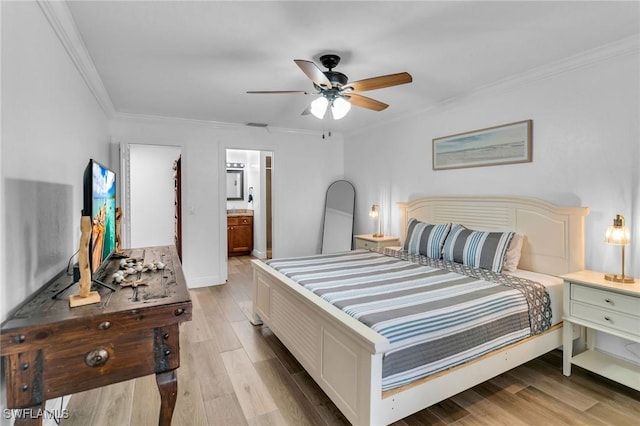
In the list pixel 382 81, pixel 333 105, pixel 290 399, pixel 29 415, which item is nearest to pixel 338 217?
pixel 333 105

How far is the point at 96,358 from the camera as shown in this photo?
4.15 feet

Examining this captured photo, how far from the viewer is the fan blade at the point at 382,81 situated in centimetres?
221

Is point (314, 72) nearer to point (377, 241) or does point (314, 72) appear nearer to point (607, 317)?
point (607, 317)

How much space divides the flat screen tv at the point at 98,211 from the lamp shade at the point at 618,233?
3.21m

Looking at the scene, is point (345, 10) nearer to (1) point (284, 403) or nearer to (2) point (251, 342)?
(1) point (284, 403)

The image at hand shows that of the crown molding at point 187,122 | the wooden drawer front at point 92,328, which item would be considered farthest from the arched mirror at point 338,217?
the wooden drawer front at point 92,328

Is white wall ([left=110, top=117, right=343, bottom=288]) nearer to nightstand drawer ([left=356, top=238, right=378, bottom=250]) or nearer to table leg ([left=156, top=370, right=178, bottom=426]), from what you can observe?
nightstand drawer ([left=356, top=238, right=378, bottom=250])

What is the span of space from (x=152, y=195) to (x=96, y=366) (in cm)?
539

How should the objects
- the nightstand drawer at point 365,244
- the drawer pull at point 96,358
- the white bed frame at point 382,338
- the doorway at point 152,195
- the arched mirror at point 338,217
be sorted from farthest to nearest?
the doorway at point 152,195 → the arched mirror at point 338,217 → the nightstand drawer at point 365,244 → the white bed frame at point 382,338 → the drawer pull at point 96,358

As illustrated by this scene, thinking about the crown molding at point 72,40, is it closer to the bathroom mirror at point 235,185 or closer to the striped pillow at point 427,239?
the striped pillow at point 427,239

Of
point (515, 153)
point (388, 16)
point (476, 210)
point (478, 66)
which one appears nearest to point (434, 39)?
point (388, 16)

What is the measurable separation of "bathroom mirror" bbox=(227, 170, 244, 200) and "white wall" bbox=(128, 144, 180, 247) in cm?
152

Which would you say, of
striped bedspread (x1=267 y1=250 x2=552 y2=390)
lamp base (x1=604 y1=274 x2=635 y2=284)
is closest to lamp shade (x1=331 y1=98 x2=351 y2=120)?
striped bedspread (x1=267 y1=250 x2=552 y2=390)

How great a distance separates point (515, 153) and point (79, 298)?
352 centimetres
